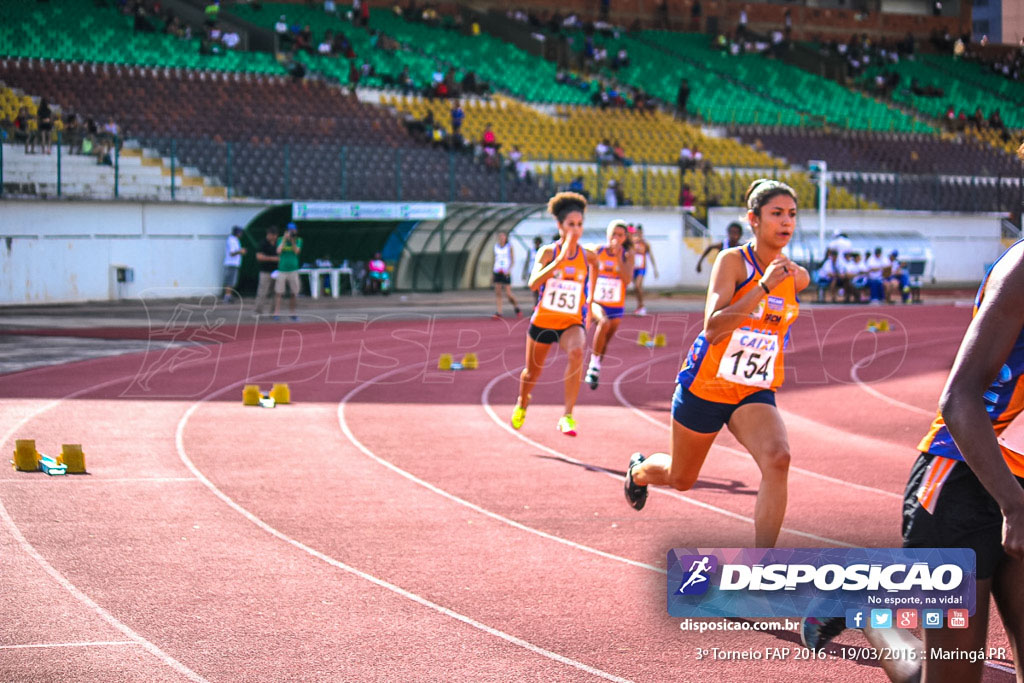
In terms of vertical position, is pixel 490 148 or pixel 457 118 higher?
pixel 457 118

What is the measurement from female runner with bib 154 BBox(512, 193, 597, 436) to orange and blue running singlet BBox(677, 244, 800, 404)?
14.3ft

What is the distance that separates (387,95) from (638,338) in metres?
19.3

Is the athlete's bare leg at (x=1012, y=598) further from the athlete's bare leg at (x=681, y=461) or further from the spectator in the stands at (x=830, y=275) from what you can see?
the spectator in the stands at (x=830, y=275)

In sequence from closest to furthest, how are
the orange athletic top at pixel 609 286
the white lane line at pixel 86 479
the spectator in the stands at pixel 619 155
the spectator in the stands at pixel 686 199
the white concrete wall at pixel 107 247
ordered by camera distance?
the white lane line at pixel 86 479, the orange athletic top at pixel 609 286, the white concrete wall at pixel 107 247, the spectator in the stands at pixel 686 199, the spectator in the stands at pixel 619 155

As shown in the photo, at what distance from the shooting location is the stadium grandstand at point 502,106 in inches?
1215

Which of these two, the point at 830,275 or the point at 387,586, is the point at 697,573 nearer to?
the point at 387,586

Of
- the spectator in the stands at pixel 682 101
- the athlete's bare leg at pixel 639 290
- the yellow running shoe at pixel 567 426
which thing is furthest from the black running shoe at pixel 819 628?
the spectator in the stands at pixel 682 101

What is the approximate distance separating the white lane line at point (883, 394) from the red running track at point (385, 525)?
0.40ft

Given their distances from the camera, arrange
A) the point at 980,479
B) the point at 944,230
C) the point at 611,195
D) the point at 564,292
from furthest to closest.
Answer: the point at 944,230 < the point at 611,195 < the point at 564,292 < the point at 980,479

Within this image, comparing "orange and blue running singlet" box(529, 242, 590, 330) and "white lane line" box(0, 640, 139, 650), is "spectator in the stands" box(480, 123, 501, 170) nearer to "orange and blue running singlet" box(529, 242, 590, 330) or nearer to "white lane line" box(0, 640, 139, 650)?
"orange and blue running singlet" box(529, 242, 590, 330)

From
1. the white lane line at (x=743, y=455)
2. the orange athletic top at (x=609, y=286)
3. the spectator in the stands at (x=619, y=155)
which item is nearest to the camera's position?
the white lane line at (x=743, y=455)

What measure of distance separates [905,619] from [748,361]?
276cm

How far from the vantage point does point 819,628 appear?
370cm

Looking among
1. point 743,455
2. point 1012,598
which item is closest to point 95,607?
point 1012,598
